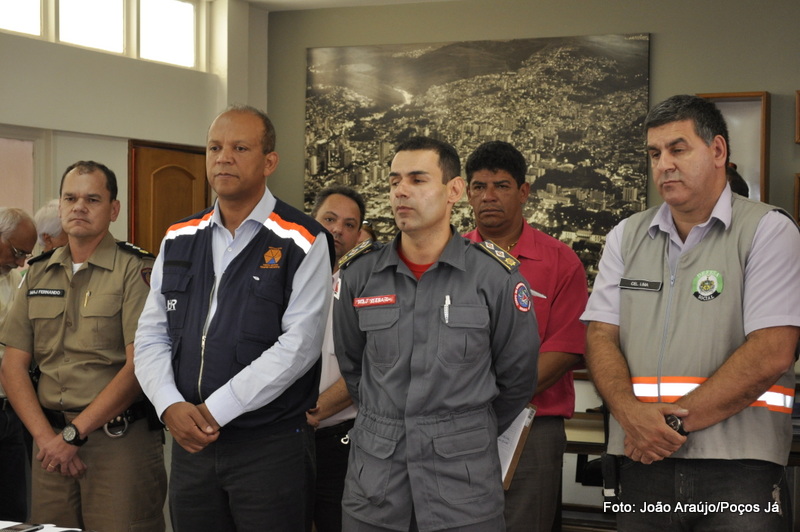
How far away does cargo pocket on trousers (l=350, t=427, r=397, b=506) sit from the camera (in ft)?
6.16

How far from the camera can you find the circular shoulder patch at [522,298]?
6.61ft

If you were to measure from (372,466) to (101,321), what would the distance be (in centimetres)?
123

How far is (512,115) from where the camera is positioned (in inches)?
277

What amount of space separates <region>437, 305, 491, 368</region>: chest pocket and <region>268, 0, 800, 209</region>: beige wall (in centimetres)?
517

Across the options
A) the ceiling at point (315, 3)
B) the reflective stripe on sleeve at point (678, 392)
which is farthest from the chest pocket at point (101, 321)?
the ceiling at point (315, 3)

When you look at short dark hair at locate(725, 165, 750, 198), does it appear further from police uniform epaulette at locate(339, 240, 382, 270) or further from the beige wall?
the beige wall

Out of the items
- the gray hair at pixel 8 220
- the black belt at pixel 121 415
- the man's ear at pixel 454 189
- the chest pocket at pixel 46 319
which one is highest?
the man's ear at pixel 454 189

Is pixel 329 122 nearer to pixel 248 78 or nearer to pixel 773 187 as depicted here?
pixel 248 78

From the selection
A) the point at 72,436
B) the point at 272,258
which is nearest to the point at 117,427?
the point at 72,436

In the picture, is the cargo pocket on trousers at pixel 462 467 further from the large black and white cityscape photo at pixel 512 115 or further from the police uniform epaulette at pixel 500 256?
the large black and white cityscape photo at pixel 512 115

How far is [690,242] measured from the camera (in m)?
2.04

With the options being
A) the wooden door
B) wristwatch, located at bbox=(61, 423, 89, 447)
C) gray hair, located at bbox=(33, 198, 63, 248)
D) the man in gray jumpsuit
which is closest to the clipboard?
the man in gray jumpsuit

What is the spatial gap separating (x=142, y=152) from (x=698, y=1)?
4.76m

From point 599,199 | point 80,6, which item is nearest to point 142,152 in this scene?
point 80,6
